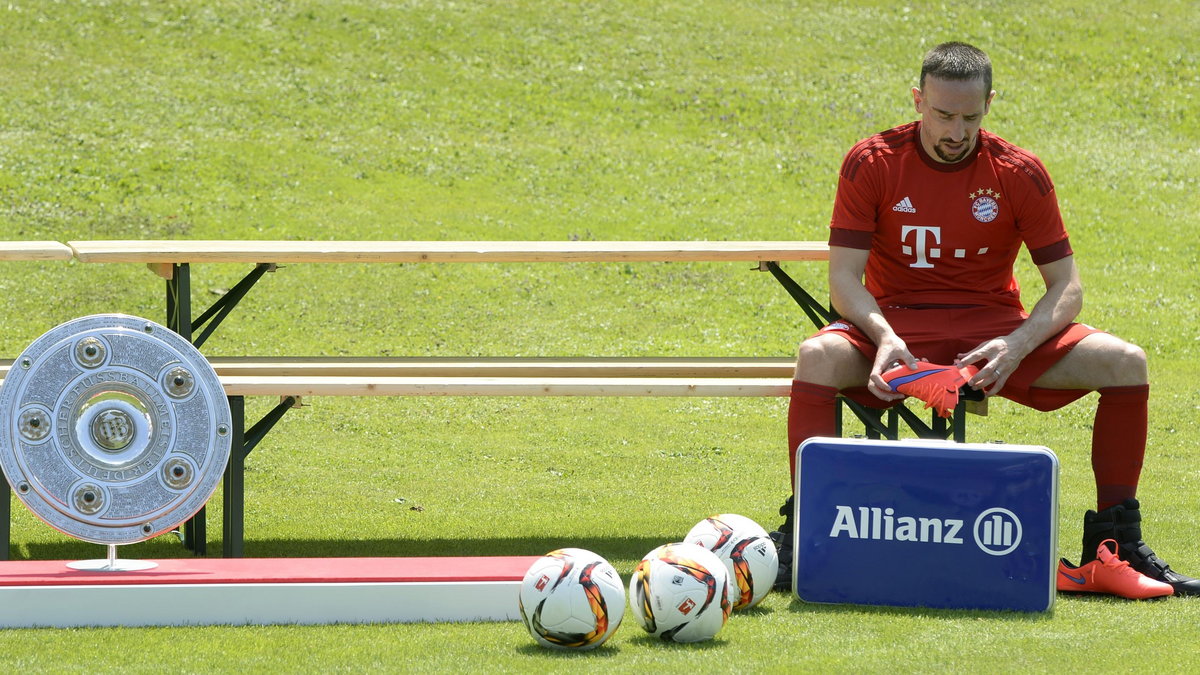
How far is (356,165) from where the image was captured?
1484 cm

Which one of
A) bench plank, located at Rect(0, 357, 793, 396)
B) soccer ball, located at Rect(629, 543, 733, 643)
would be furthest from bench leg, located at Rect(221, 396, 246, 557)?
soccer ball, located at Rect(629, 543, 733, 643)

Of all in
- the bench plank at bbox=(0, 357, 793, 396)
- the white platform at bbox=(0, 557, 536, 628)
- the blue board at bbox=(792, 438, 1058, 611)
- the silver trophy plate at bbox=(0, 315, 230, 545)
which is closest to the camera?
the white platform at bbox=(0, 557, 536, 628)

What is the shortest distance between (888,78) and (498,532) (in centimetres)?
1416

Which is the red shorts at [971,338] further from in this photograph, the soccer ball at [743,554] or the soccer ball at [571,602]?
the soccer ball at [571,602]

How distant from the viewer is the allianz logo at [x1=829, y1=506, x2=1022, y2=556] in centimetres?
402

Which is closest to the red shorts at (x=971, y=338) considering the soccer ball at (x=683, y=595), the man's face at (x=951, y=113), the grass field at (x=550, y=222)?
the man's face at (x=951, y=113)

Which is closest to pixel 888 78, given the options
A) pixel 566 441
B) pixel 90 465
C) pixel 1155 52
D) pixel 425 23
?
pixel 1155 52

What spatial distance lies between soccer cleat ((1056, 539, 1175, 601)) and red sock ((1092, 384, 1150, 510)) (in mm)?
173

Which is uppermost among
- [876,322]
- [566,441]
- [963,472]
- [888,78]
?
[888,78]

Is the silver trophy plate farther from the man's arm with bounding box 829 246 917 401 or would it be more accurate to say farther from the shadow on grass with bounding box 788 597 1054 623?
the man's arm with bounding box 829 246 917 401

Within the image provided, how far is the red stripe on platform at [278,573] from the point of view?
393 cm

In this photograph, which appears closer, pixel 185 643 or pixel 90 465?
pixel 185 643

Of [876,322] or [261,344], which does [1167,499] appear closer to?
[876,322]

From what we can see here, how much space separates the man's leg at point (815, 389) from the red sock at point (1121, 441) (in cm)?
78
